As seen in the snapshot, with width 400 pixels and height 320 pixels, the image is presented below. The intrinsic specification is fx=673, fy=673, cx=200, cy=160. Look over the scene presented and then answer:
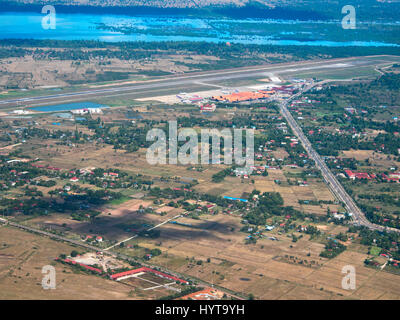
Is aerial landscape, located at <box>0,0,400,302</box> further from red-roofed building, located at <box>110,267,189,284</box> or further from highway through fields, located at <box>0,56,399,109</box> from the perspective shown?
highway through fields, located at <box>0,56,399,109</box>

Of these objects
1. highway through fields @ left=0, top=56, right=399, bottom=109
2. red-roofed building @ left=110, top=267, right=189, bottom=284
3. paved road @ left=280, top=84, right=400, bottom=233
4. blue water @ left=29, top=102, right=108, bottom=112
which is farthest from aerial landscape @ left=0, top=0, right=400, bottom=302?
highway through fields @ left=0, top=56, right=399, bottom=109

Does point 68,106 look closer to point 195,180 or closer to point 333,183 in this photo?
point 195,180

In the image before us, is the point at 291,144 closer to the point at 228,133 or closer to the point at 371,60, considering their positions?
the point at 228,133

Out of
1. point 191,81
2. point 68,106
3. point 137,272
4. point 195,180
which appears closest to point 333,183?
point 195,180

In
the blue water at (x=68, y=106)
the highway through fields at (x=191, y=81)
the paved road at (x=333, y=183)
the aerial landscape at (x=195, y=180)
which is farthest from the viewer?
the highway through fields at (x=191, y=81)

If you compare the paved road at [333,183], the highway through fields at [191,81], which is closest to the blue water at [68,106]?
the highway through fields at [191,81]

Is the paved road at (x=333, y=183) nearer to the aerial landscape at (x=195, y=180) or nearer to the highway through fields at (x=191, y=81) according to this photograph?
the aerial landscape at (x=195, y=180)
